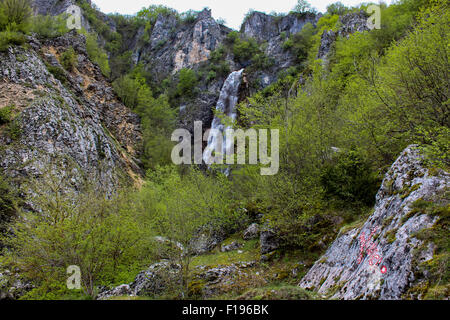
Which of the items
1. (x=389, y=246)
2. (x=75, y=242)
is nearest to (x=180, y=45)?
(x=75, y=242)

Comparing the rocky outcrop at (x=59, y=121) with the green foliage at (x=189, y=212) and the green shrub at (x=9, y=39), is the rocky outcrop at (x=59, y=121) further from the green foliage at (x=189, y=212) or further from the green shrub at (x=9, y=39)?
the green foliage at (x=189, y=212)

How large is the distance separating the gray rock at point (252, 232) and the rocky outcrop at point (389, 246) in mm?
7961

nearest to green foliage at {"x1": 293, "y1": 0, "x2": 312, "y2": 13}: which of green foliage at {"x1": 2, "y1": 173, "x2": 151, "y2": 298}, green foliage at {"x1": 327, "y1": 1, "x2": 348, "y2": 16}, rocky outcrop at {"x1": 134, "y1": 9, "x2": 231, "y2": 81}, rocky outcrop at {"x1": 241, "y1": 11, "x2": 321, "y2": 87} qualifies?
rocky outcrop at {"x1": 241, "y1": 11, "x2": 321, "y2": 87}

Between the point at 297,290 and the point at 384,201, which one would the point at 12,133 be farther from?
the point at 384,201

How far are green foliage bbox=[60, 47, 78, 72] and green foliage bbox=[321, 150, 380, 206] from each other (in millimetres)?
39151

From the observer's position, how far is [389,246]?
596 cm

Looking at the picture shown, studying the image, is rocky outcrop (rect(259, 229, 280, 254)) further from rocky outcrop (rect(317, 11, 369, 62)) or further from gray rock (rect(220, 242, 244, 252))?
rocky outcrop (rect(317, 11, 369, 62))

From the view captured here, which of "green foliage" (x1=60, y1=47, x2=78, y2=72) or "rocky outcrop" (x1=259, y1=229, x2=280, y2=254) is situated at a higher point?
"green foliage" (x1=60, y1=47, x2=78, y2=72)

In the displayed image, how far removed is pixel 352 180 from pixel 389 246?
6268mm

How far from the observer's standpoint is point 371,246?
676 centimetres

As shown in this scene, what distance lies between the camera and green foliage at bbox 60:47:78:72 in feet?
119

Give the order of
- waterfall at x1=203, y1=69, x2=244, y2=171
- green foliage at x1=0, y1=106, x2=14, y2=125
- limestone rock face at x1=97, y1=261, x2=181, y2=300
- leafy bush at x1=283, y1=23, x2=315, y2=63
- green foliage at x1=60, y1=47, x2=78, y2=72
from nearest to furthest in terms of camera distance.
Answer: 1. limestone rock face at x1=97, y1=261, x2=181, y2=300
2. green foliage at x1=0, y1=106, x2=14, y2=125
3. green foliage at x1=60, y1=47, x2=78, y2=72
4. waterfall at x1=203, y1=69, x2=244, y2=171
5. leafy bush at x1=283, y1=23, x2=315, y2=63
